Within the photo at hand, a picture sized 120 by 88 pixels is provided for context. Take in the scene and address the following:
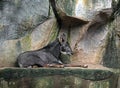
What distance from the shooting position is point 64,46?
6016mm

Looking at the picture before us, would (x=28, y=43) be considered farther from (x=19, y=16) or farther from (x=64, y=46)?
(x=64, y=46)

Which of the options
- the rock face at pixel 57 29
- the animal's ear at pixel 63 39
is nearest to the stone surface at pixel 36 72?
the rock face at pixel 57 29

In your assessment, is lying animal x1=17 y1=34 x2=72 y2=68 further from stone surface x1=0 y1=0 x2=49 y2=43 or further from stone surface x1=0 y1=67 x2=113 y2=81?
stone surface x1=0 y1=0 x2=49 y2=43

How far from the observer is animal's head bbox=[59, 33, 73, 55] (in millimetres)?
6008

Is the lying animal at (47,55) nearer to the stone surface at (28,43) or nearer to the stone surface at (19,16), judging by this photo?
the stone surface at (28,43)

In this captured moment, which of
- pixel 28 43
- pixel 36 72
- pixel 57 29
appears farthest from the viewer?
pixel 57 29

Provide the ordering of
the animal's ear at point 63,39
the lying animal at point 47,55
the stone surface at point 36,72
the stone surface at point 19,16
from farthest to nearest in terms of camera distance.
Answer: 1. the stone surface at point 19,16
2. the animal's ear at point 63,39
3. the lying animal at point 47,55
4. the stone surface at point 36,72

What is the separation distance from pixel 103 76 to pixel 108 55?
873 millimetres

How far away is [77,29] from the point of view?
625 cm

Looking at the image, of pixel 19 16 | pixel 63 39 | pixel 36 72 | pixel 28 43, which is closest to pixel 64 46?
pixel 63 39

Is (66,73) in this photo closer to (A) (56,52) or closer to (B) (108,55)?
(A) (56,52)

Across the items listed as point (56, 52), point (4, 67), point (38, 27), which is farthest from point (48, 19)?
point (4, 67)

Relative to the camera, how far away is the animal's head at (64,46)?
6008 millimetres

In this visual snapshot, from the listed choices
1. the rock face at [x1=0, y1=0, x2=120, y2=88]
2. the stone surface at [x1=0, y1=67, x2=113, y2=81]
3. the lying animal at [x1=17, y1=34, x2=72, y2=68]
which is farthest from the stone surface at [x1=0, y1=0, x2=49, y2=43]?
the stone surface at [x1=0, y1=67, x2=113, y2=81]
